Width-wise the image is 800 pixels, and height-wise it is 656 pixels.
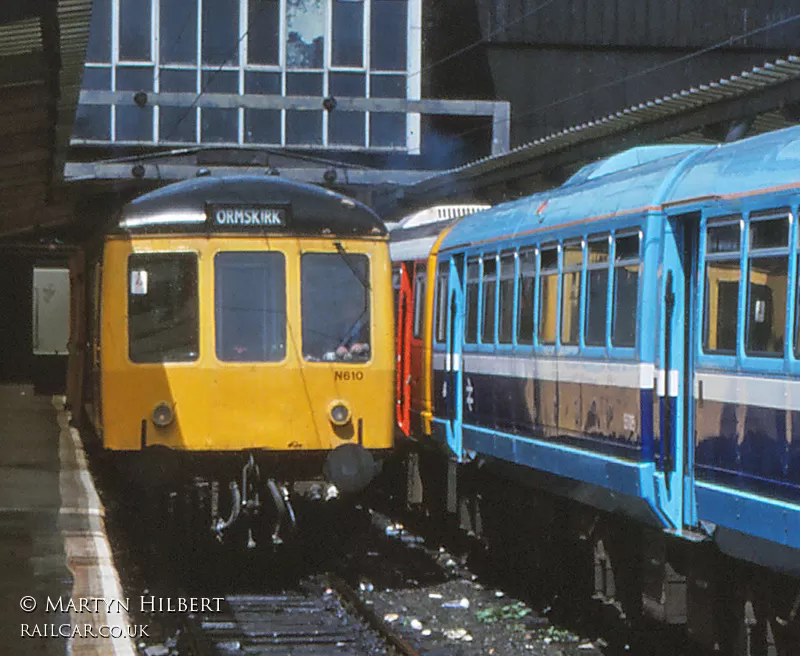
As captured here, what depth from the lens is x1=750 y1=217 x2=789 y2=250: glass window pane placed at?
7660mm

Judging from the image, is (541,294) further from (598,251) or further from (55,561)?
(55,561)

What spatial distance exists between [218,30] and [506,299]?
61.1ft

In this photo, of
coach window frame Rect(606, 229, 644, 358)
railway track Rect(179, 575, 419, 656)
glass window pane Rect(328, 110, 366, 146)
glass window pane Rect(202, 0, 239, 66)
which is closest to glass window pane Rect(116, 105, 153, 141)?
glass window pane Rect(202, 0, 239, 66)

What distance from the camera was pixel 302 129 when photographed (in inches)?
1163

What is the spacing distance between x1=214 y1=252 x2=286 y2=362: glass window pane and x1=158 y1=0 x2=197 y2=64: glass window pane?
18515mm

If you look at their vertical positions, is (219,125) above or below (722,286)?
above

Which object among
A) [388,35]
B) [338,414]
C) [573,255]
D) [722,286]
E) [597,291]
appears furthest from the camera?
[388,35]

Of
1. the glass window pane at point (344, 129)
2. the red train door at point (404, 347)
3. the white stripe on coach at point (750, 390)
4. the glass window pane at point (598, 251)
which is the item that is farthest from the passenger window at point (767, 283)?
the glass window pane at point (344, 129)

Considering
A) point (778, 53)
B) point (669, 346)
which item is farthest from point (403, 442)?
point (778, 53)

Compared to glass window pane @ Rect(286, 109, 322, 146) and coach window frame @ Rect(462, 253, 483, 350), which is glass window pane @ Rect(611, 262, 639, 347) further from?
glass window pane @ Rect(286, 109, 322, 146)

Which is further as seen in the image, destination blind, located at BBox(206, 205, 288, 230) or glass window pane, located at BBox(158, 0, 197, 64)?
glass window pane, located at BBox(158, 0, 197, 64)

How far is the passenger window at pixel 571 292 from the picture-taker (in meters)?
10.4

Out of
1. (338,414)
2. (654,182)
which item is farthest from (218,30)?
(654,182)

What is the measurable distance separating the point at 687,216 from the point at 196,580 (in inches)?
205
